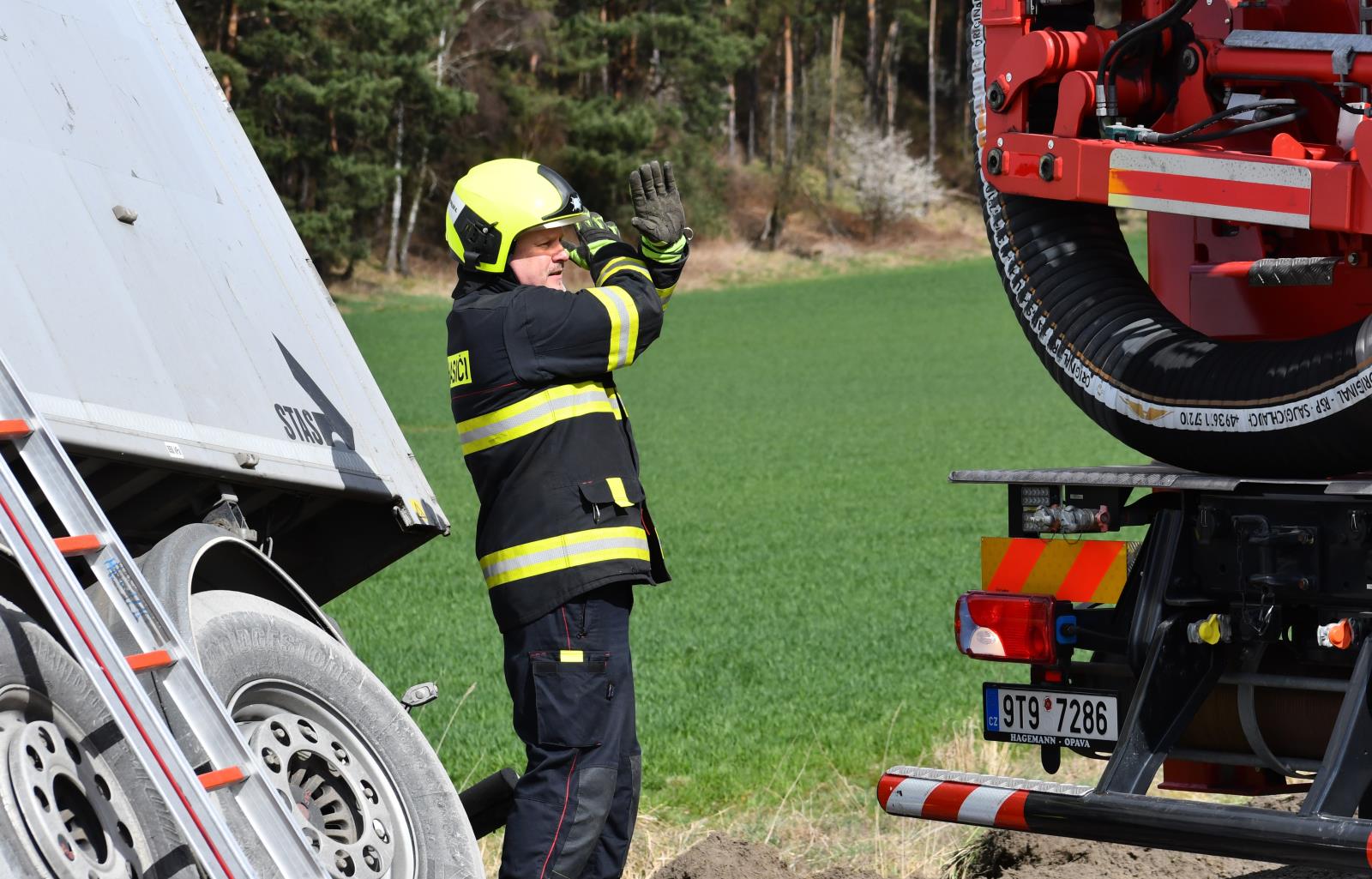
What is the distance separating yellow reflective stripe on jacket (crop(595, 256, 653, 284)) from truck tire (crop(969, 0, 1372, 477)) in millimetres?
977

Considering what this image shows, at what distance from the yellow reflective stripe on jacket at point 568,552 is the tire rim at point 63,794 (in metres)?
1.44

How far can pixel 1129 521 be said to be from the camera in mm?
4734

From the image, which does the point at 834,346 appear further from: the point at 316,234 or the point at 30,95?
the point at 30,95

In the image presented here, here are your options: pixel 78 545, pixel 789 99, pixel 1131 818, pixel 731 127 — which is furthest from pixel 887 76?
pixel 78 545

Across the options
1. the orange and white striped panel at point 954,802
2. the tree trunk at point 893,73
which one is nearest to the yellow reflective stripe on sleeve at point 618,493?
the orange and white striped panel at point 954,802

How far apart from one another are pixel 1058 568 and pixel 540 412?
1.44m

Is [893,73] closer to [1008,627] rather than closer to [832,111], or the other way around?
[832,111]

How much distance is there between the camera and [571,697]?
184 inches

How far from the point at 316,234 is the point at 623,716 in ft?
159

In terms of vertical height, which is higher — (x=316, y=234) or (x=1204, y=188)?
(x=1204, y=188)

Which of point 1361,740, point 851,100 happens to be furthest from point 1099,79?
point 851,100

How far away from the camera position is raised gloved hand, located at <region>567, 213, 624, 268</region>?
199 inches

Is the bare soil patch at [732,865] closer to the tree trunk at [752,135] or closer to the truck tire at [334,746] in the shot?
the truck tire at [334,746]

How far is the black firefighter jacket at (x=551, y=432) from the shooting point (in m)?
4.73
